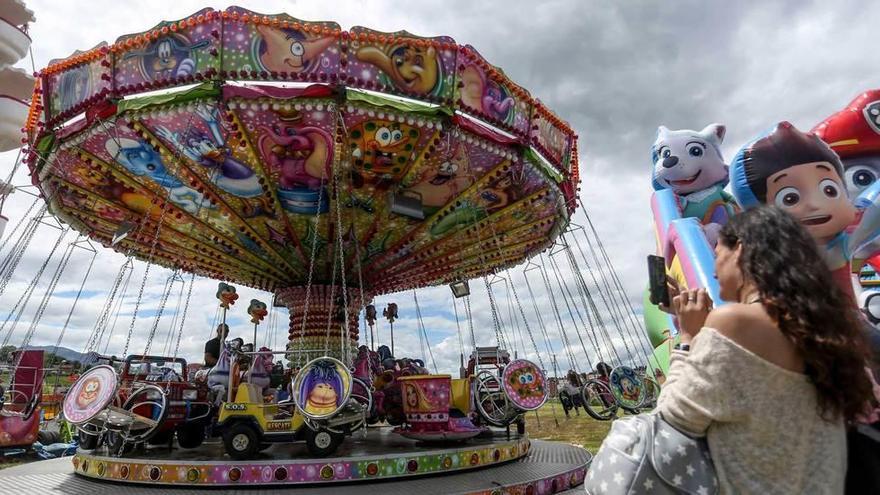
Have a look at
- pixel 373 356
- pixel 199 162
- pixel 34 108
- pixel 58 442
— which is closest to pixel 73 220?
pixel 34 108

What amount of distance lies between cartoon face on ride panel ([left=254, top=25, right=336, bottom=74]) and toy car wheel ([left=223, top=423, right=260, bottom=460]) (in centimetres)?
464

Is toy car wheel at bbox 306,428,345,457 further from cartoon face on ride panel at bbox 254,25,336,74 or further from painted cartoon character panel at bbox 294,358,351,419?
cartoon face on ride panel at bbox 254,25,336,74

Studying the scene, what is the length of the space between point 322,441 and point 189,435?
2750 millimetres

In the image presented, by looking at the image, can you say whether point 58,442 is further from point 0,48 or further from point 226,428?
point 0,48

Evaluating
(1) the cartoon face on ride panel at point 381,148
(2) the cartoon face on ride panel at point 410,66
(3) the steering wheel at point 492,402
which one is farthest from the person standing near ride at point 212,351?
(2) the cartoon face on ride panel at point 410,66

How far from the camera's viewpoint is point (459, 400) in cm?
789

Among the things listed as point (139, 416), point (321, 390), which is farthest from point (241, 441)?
point (139, 416)

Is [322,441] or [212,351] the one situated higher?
[212,351]

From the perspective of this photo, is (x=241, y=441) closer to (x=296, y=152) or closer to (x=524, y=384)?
(x=524, y=384)

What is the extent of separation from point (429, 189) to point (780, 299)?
27.4ft

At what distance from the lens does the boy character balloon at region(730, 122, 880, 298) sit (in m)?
3.87

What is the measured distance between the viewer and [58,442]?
40.3ft

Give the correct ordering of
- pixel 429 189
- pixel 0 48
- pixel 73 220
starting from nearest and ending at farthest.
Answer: pixel 429 189
pixel 73 220
pixel 0 48

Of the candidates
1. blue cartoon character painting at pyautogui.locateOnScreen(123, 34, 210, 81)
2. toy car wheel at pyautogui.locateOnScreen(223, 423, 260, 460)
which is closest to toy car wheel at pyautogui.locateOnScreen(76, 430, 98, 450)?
toy car wheel at pyautogui.locateOnScreen(223, 423, 260, 460)
